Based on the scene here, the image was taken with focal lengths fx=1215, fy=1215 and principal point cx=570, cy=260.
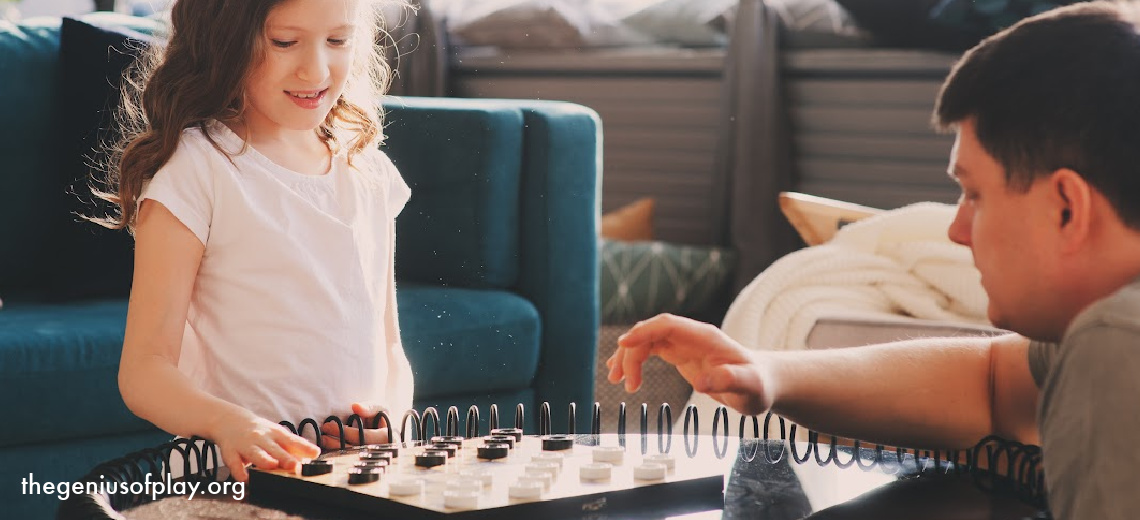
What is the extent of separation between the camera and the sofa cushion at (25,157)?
213cm

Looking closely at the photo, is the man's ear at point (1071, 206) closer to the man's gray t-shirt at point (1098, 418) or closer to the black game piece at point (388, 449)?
the man's gray t-shirt at point (1098, 418)

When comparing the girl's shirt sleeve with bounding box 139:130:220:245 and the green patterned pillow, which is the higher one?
the girl's shirt sleeve with bounding box 139:130:220:245

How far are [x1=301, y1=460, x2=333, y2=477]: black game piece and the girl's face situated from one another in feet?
1.69

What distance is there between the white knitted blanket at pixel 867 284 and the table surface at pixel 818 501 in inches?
43.7

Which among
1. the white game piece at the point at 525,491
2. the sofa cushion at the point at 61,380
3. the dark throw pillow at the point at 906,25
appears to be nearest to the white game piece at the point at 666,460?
the white game piece at the point at 525,491

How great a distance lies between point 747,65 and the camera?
10.0 ft

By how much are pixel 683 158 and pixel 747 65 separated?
14.6 inches

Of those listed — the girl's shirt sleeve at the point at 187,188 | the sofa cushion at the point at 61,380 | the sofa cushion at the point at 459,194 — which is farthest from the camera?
the sofa cushion at the point at 459,194

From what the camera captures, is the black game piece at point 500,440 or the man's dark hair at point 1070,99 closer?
the man's dark hair at point 1070,99

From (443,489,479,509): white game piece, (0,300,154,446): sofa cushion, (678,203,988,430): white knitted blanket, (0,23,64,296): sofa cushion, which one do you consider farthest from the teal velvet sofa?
(443,489,479,509): white game piece

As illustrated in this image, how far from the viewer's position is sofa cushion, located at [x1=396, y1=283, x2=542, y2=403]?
1983 mm

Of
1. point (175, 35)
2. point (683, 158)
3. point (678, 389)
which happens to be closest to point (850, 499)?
point (175, 35)

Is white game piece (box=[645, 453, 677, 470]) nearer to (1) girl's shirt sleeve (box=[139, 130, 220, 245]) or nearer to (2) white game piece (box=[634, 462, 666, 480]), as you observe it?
(2) white game piece (box=[634, 462, 666, 480])

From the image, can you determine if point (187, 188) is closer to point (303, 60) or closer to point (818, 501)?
point (303, 60)
